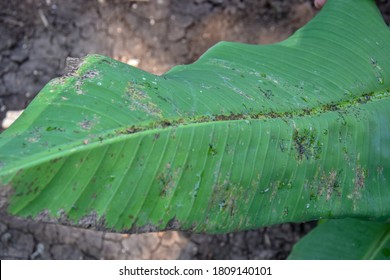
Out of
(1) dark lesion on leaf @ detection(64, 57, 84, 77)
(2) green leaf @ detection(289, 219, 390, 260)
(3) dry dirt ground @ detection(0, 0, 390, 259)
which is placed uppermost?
(1) dark lesion on leaf @ detection(64, 57, 84, 77)

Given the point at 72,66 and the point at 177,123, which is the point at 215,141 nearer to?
the point at 177,123

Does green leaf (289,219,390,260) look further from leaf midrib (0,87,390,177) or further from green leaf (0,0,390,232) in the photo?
leaf midrib (0,87,390,177)

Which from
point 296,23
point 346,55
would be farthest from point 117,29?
point 346,55

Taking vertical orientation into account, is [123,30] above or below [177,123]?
below

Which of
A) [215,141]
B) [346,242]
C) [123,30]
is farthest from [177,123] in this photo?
[123,30]

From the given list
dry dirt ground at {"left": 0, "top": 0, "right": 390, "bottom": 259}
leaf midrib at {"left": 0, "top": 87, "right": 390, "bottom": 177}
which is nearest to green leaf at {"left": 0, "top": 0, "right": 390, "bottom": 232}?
leaf midrib at {"left": 0, "top": 87, "right": 390, "bottom": 177}

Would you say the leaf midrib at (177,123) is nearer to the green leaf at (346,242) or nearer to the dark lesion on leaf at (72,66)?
the dark lesion on leaf at (72,66)

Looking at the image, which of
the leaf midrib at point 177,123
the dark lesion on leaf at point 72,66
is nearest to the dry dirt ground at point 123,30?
the leaf midrib at point 177,123
